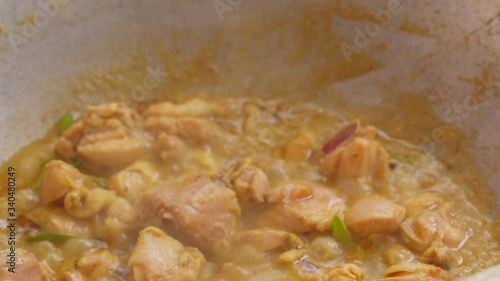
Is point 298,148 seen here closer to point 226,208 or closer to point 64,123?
point 226,208

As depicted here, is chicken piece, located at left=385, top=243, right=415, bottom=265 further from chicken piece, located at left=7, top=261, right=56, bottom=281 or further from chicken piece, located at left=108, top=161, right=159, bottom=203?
chicken piece, located at left=7, top=261, right=56, bottom=281

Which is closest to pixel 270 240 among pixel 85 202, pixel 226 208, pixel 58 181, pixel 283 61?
pixel 226 208

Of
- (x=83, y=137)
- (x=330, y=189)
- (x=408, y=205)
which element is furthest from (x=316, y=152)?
(x=83, y=137)

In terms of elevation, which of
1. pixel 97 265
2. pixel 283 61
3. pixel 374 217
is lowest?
pixel 97 265

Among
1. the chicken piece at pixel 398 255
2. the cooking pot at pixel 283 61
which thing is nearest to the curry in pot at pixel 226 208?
the chicken piece at pixel 398 255

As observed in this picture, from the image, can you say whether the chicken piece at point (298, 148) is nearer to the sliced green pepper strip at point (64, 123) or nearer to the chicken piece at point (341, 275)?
the chicken piece at point (341, 275)

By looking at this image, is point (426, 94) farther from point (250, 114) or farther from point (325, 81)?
point (250, 114)
